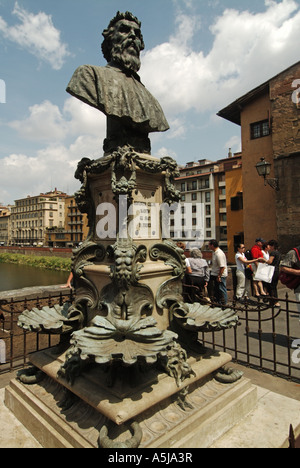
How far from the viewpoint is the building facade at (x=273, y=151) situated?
48.1ft

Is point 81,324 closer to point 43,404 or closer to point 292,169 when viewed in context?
point 43,404

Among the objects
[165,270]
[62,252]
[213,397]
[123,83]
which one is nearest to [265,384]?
[213,397]

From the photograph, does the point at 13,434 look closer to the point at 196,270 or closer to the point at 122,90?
the point at 122,90

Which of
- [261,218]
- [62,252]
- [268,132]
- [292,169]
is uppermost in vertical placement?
[268,132]

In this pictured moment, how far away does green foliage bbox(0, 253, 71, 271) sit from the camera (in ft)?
126

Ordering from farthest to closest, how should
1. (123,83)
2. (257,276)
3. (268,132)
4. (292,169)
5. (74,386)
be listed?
(268,132)
(292,169)
(257,276)
(123,83)
(74,386)

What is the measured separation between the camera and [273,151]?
15789 millimetres

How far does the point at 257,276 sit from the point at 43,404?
17.8 ft

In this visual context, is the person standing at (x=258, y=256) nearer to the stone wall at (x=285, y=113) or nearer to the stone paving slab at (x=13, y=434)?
the stone paving slab at (x=13, y=434)

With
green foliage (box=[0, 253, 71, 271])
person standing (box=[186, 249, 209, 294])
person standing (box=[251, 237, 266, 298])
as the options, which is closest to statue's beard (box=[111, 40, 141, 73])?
person standing (box=[186, 249, 209, 294])

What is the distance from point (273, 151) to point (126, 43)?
46.7 feet

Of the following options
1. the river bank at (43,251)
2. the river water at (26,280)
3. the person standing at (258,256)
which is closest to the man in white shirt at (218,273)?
the person standing at (258,256)
